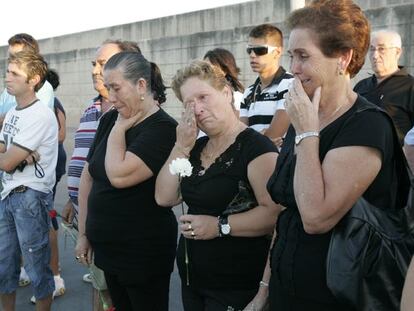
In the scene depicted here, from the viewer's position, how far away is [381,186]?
1.84m

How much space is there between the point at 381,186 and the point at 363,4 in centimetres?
757

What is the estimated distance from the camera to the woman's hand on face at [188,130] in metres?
2.51

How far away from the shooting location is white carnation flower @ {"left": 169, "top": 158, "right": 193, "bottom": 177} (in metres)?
2.48

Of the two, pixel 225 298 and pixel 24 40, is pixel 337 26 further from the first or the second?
pixel 24 40

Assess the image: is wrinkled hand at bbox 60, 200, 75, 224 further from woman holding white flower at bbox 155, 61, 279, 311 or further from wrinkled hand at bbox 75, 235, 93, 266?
woman holding white flower at bbox 155, 61, 279, 311

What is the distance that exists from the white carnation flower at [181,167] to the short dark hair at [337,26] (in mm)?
847

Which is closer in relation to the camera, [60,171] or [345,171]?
[345,171]

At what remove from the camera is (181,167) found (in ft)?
8.15

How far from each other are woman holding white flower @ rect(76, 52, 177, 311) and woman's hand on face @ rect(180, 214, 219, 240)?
50cm

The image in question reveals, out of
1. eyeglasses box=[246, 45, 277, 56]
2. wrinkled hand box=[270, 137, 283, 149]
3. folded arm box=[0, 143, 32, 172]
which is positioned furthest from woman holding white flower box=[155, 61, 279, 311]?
eyeglasses box=[246, 45, 277, 56]

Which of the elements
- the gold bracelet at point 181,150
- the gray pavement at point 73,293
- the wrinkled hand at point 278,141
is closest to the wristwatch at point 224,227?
the gold bracelet at point 181,150

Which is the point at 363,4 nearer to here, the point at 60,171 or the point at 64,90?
the point at 60,171

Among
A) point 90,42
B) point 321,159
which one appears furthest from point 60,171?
point 90,42

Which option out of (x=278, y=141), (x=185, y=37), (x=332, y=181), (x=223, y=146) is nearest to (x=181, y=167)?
(x=223, y=146)
